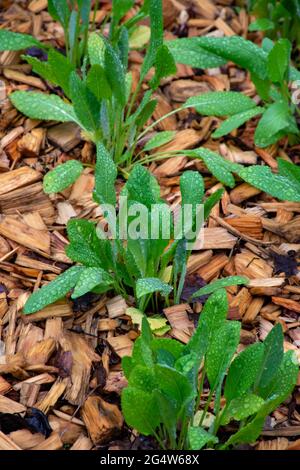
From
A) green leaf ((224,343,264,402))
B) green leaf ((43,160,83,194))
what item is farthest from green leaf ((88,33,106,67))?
green leaf ((224,343,264,402))

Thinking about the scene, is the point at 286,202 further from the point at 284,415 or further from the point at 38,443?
the point at 38,443

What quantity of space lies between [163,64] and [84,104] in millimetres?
231

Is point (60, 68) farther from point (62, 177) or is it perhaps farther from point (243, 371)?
point (243, 371)

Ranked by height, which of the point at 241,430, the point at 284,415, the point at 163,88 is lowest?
the point at 284,415

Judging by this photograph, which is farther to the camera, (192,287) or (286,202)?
(286,202)

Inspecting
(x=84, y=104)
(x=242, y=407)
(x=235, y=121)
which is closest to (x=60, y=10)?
(x=84, y=104)

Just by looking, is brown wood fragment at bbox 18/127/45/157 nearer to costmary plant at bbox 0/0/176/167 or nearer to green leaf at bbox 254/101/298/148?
costmary plant at bbox 0/0/176/167

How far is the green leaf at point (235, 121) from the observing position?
2.10 meters

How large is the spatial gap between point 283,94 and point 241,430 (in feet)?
3.56

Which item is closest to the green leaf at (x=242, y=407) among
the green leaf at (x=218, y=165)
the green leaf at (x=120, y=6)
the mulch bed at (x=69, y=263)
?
the mulch bed at (x=69, y=263)

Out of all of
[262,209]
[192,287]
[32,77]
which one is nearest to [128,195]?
[192,287]

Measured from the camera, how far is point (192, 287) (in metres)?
1.79

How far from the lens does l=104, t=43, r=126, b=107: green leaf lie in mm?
1817

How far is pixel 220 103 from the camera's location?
214 cm
